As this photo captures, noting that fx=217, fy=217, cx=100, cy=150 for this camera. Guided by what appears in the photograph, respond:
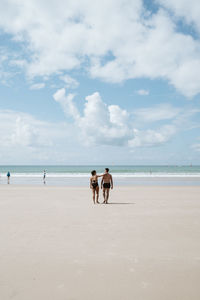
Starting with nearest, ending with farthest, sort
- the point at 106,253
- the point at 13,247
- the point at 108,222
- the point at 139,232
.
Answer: the point at 106,253
the point at 13,247
the point at 139,232
the point at 108,222

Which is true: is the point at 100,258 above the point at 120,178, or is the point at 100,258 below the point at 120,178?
above

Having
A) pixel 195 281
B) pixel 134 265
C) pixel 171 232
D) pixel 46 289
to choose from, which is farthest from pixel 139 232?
pixel 46 289

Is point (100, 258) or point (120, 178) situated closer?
point (100, 258)

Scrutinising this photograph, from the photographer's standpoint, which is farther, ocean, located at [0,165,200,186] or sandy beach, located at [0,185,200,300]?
ocean, located at [0,165,200,186]

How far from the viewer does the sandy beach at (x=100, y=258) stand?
3.47 metres

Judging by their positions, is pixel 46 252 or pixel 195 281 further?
pixel 46 252

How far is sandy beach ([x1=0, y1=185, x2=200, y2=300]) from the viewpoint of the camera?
3.47m

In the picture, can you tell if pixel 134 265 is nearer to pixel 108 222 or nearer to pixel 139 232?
pixel 139 232

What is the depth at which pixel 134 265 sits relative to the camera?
14.0 ft

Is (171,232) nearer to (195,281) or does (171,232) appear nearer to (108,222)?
(108,222)

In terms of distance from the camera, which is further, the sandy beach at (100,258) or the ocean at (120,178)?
the ocean at (120,178)

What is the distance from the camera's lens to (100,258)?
4.59 metres

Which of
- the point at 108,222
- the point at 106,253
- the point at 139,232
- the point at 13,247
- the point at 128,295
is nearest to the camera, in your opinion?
the point at 128,295

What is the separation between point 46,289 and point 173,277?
2.20 meters
